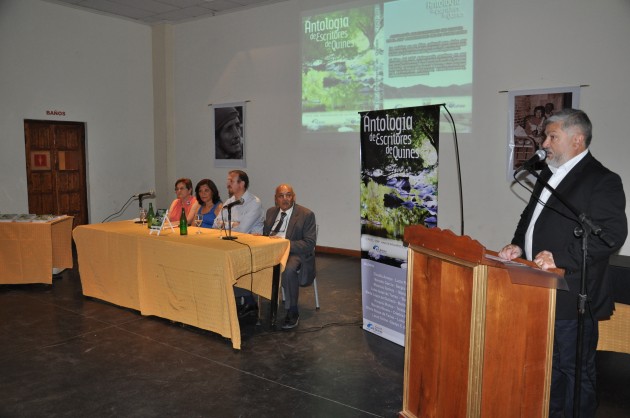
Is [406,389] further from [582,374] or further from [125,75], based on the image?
[125,75]

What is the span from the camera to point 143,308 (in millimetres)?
4555

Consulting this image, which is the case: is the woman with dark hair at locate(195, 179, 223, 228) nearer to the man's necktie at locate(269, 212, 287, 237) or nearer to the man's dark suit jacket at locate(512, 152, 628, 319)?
the man's necktie at locate(269, 212, 287, 237)

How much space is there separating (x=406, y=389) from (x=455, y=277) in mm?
729

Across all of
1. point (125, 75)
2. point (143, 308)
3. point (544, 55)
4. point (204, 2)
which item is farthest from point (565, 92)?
point (125, 75)

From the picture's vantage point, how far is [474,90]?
6129 mm

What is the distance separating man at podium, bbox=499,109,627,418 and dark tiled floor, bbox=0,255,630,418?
32.1 inches

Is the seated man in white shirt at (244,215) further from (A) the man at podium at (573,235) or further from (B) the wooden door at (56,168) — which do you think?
(B) the wooden door at (56,168)

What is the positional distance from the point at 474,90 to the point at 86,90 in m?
6.03

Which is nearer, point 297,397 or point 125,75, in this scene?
point 297,397

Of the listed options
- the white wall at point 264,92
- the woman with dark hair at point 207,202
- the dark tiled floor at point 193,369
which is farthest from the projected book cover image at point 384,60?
the dark tiled floor at point 193,369

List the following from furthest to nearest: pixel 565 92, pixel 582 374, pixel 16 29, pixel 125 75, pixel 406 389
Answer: pixel 125 75
pixel 16 29
pixel 565 92
pixel 406 389
pixel 582 374

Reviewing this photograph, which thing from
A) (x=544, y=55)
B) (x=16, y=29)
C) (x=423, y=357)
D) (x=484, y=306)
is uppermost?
(x=16, y=29)

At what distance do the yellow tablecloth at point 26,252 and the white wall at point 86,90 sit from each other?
241cm

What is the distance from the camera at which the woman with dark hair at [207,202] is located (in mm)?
5387
